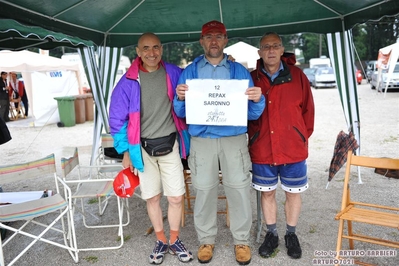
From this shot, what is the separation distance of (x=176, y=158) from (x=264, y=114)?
860 mm

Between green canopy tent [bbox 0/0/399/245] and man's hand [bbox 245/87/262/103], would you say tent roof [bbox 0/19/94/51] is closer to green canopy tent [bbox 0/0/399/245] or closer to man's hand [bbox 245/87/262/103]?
green canopy tent [bbox 0/0/399/245]

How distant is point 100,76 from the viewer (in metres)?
5.55

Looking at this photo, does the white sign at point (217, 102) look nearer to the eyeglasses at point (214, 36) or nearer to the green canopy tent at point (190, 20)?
the eyeglasses at point (214, 36)

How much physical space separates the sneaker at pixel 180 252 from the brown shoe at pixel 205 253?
92mm

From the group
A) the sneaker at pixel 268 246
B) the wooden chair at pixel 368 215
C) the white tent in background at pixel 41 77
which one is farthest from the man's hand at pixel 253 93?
the white tent in background at pixel 41 77

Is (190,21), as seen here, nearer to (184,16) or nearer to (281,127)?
(184,16)

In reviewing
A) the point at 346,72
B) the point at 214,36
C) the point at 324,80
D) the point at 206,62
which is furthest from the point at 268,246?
the point at 324,80

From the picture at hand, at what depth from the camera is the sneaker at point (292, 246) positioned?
3.05 metres

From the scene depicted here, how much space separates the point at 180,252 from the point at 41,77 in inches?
491

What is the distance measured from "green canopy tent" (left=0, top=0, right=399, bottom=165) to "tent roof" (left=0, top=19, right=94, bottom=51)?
0.53 ft

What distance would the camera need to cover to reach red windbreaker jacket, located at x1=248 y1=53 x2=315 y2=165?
112 inches

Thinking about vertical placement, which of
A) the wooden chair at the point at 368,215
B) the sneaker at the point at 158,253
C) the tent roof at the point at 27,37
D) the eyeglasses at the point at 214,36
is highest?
the tent roof at the point at 27,37

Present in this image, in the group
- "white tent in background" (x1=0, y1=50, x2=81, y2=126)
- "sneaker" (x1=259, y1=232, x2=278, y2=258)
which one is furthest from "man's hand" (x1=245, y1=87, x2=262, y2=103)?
"white tent in background" (x1=0, y1=50, x2=81, y2=126)

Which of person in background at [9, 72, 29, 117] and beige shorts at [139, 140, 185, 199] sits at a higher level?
person in background at [9, 72, 29, 117]
